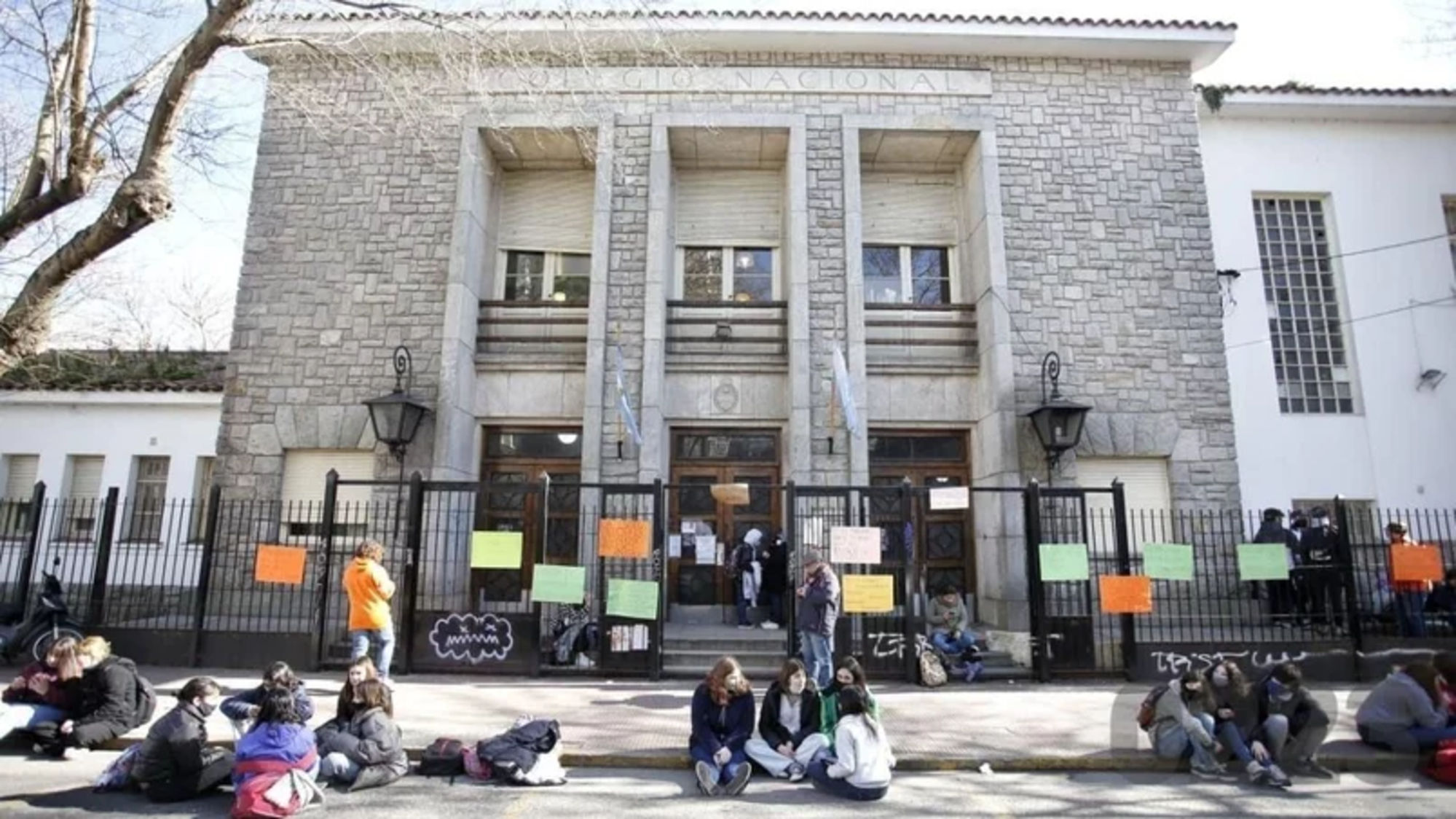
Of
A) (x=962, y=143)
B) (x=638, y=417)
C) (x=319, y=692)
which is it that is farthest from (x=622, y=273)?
(x=319, y=692)

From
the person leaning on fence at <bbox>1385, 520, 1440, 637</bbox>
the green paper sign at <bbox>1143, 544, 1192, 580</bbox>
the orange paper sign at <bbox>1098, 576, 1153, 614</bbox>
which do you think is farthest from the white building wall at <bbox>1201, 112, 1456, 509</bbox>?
the orange paper sign at <bbox>1098, 576, 1153, 614</bbox>

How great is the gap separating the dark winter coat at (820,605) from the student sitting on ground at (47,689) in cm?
679

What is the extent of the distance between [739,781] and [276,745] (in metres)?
3.30

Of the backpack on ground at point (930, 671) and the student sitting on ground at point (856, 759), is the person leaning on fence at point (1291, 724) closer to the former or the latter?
the student sitting on ground at point (856, 759)

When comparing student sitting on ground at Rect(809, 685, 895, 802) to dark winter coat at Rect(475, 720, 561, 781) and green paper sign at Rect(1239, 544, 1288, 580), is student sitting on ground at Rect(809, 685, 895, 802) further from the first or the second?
green paper sign at Rect(1239, 544, 1288, 580)

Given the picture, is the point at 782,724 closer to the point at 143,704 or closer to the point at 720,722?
the point at 720,722

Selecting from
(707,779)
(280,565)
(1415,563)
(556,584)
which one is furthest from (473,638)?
(1415,563)

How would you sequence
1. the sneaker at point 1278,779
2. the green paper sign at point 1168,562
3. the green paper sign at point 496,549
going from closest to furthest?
the sneaker at point 1278,779
the green paper sign at point 496,549
the green paper sign at point 1168,562

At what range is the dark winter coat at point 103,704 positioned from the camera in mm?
6840

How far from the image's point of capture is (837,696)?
22.1ft

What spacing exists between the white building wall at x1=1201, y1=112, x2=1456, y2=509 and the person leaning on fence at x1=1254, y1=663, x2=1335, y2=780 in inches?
286

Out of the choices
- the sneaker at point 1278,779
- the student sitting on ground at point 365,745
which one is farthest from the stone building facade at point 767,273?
the student sitting on ground at point 365,745

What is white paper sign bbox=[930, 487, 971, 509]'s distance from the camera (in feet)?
33.7

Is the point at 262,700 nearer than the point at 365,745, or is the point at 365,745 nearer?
the point at 365,745
